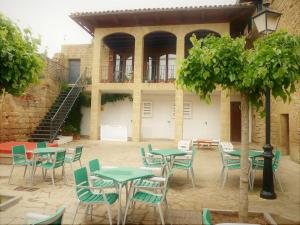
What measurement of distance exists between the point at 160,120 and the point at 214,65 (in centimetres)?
1361

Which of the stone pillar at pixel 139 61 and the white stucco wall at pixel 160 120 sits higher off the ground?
the stone pillar at pixel 139 61

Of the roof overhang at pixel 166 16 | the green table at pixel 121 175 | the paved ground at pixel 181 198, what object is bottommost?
the paved ground at pixel 181 198

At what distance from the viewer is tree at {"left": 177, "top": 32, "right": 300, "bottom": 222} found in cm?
347

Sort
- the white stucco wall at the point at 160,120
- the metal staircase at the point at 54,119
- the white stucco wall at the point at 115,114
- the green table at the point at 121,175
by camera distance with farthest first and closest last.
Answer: the white stucco wall at the point at 115,114, the white stucco wall at the point at 160,120, the metal staircase at the point at 54,119, the green table at the point at 121,175

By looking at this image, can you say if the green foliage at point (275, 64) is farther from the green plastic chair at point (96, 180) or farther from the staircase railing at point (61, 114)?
the staircase railing at point (61, 114)

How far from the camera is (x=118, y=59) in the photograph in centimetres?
1769

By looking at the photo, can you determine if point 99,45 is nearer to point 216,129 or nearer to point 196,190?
point 216,129

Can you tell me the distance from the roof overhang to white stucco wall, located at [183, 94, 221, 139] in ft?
15.1

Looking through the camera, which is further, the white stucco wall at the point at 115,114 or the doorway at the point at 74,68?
the doorway at the point at 74,68

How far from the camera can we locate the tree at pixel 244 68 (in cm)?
347

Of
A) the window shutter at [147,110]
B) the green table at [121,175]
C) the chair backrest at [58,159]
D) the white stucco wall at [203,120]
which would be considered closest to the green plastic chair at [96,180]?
the green table at [121,175]

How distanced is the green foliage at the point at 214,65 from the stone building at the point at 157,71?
787cm

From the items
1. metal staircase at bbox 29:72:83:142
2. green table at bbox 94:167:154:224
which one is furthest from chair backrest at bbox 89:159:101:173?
metal staircase at bbox 29:72:83:142

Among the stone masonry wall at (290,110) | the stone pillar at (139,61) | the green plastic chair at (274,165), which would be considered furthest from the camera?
the stone pillar at (139,61)
